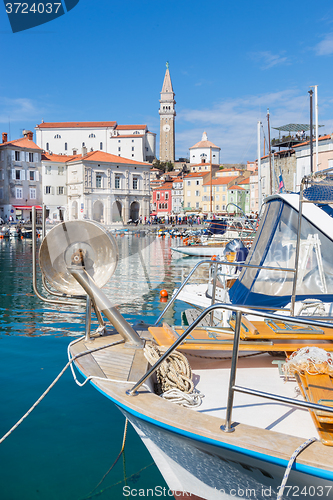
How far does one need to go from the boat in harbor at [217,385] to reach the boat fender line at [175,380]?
0.03 ft

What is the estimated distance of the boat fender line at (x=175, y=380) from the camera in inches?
139

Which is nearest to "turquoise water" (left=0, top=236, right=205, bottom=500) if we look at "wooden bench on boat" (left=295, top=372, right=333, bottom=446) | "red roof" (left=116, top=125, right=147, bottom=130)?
"wooden bench on boat" (left=295, top=372, right=333, bottom=446)

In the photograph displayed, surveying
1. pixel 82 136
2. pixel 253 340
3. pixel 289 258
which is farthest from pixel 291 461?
pixel 82 136

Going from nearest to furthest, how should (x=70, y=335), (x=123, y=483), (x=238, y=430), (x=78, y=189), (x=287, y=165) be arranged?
(x=238, y=430) < (x=123, y=483) < (x=70, y=335) < (x=287, y=165) < (x=78, y=189)

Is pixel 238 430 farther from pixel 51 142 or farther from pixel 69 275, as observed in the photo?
pixel 51 142

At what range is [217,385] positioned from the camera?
3998mm

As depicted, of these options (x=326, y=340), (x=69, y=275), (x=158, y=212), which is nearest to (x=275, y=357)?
(x=326, y=340)

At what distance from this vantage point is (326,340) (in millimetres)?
4461

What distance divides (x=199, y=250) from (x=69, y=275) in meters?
21.6

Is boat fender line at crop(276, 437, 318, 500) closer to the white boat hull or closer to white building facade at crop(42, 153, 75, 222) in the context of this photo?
the white boat hull

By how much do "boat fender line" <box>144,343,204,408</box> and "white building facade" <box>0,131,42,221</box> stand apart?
63.3 m

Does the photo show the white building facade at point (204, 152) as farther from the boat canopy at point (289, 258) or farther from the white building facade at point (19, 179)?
the boat canopy at point (289, 258)

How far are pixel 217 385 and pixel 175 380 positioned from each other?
520 millimetres
